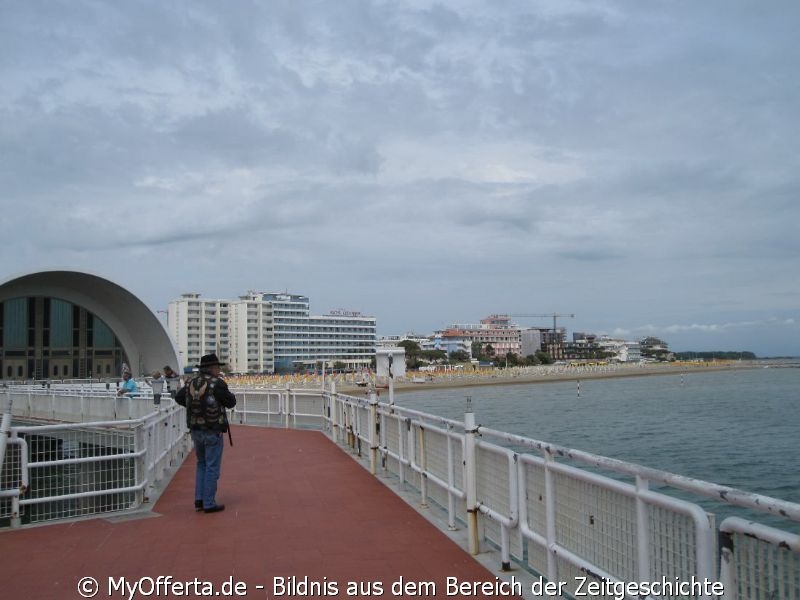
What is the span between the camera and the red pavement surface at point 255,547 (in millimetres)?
5321

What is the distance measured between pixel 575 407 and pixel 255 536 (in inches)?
1726

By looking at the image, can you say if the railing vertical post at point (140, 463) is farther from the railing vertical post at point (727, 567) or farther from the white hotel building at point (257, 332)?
the white hotel building at point (257, 332)

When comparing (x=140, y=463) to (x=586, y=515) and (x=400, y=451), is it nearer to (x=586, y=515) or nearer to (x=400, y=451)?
Result: (x=400, y=451)

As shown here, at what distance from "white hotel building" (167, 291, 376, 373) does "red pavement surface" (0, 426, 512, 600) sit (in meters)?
125

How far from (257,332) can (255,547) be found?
137247 millimetres

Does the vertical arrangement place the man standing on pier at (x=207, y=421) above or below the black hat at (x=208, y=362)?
below

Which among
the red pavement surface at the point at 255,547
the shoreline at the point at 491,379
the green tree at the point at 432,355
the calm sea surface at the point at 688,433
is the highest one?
the red pavement surface at the point at 255,547

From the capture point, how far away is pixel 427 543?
20.7ft

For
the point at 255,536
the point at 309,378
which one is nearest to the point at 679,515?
the point at 255,536

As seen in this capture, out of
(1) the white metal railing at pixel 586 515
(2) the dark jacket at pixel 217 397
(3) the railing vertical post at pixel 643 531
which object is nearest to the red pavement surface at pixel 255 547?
(1) the white metal railing at pixel 586 515

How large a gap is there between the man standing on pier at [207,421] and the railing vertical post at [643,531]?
5.12 m

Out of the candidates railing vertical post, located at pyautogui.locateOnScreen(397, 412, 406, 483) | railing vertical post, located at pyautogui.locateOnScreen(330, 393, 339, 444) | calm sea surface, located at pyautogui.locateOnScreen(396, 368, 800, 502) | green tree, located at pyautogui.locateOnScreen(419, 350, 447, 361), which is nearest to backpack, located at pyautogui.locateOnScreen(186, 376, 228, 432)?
railing vertical post, located at pyautogui.locateOnScreen(397, 412, 406, 483)

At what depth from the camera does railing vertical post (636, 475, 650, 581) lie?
11.9 feet

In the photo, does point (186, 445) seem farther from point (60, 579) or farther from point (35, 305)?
point (35, 305)
